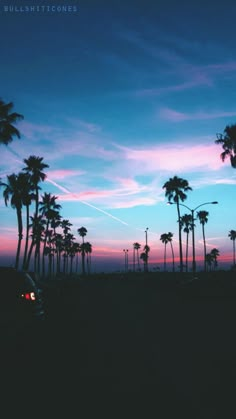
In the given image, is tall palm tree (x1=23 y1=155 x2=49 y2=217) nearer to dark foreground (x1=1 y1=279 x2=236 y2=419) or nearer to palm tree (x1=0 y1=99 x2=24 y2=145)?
palm tree (x1=0 y1=99 x2=24 y2=145)

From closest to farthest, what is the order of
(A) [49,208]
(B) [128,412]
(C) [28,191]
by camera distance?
(B) [128,412] → (C) [28,191] → (A) [49,208]

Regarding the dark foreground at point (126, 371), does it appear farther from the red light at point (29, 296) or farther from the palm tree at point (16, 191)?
the palm tree at point (16, 191)

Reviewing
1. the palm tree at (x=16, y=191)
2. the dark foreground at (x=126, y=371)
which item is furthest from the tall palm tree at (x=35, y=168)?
the dark foreground at (x=126, y=371)

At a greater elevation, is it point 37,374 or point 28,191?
point 28,191

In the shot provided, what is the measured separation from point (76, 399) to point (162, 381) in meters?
1.60

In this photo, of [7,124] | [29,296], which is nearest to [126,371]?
[29,296]

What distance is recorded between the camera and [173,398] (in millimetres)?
5430

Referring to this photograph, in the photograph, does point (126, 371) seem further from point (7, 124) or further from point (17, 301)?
point (7, 124)

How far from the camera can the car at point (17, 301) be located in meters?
7.70

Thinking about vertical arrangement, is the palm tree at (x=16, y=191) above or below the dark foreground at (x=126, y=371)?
above

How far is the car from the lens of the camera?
770cm

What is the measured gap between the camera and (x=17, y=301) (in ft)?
25.9

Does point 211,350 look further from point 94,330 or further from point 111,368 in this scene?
Answer: point 94,330

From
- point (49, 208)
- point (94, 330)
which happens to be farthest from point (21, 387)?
point (49, 208)
